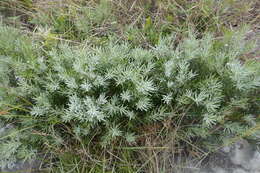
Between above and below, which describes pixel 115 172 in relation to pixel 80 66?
below

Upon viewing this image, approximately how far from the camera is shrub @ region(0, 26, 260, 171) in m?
1.68

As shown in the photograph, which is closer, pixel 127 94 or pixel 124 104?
pixel 127 94

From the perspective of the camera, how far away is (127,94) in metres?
1.66

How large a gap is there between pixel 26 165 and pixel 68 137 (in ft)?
1.30

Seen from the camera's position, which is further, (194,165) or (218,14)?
(218,14)

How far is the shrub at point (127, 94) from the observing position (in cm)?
168

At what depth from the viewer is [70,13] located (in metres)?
2.46

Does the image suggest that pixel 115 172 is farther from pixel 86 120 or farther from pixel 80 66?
pixel 80 66

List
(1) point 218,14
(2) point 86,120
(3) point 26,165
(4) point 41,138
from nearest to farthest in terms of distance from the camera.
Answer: (2) point 86,120 → (4) point 41,138 → (3) point 26,165 → (1) point 218,14

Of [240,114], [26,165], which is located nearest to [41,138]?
[26,165]

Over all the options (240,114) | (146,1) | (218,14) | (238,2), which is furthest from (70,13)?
(240,114)

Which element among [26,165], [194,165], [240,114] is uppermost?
[240,114]

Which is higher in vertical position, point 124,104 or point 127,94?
point 127,94

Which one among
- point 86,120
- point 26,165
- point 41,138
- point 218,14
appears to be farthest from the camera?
point 218,14
